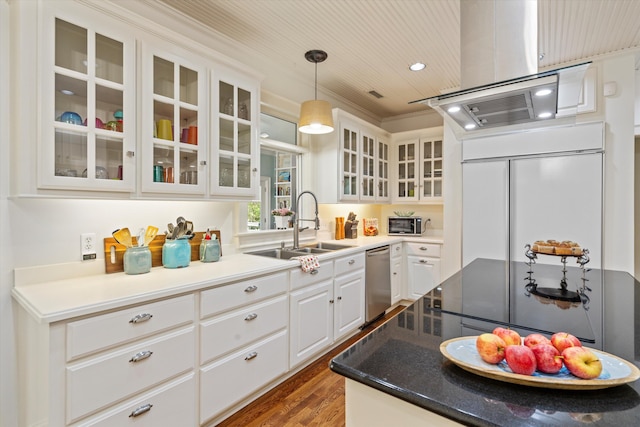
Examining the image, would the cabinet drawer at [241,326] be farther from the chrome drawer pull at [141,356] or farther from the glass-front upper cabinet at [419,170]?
the glass-front upper cabinet at [419,170]

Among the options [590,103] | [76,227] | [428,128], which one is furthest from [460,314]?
[428,128]

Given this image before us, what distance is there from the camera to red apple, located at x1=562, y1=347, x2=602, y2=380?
0.74 metres

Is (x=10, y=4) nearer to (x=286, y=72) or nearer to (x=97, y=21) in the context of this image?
(x=97, y=21)

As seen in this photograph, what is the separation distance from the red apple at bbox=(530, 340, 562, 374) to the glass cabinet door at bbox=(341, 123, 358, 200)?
9.18ft

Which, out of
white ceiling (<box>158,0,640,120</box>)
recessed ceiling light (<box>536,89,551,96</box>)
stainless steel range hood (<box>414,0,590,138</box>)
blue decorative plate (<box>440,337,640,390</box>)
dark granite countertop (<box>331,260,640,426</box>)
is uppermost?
white ceiling (<box>158,0,640,120</box>)

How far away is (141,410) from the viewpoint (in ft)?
4.90

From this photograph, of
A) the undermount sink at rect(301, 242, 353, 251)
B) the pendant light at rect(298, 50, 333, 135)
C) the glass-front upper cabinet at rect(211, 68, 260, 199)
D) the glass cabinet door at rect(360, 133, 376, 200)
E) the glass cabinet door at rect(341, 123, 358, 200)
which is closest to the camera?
the glass-front upper cabinet at rect(211, 68, 260, 199)

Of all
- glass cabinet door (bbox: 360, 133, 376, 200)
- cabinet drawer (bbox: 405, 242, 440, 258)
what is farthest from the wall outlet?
cabinet drawer (bbox: 405, 242, 440, 258)

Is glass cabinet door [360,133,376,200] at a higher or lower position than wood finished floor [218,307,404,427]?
higher

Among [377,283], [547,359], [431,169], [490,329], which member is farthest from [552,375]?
[431,169]

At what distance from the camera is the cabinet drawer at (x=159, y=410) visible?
55.6 inches

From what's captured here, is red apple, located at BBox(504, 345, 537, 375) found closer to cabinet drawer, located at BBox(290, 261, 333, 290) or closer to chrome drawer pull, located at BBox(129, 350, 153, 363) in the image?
chrome drawer pull, located at BBox(129, 350, 153, 363)

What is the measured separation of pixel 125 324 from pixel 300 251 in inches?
69.9

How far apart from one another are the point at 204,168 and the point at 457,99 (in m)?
1.58
